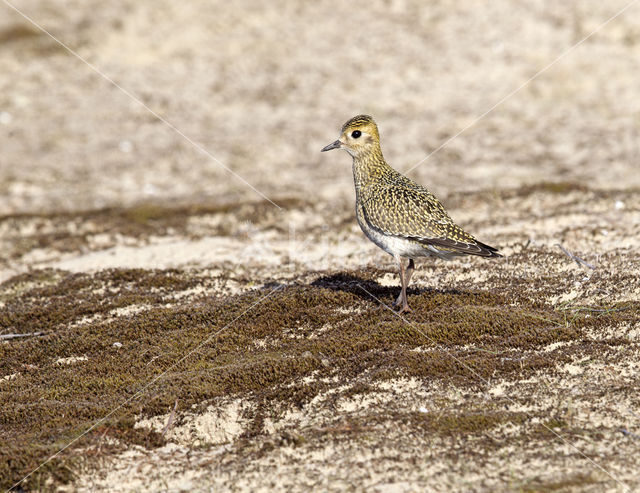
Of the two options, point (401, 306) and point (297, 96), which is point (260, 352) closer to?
point (401, 306)

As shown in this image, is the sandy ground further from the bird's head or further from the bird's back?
the bird's head

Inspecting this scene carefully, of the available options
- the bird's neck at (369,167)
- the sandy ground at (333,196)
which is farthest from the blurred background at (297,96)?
the bird's neck at (369,167)

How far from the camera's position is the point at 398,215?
10.3m

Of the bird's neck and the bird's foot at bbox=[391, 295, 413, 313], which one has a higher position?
the bird's neck

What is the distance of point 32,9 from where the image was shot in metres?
32.7

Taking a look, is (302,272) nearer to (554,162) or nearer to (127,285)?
(127,285)

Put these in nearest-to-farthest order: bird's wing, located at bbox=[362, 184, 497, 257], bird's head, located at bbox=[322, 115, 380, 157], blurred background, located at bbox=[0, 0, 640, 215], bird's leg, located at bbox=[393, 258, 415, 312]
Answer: bird's wing, located at bbox=[362, 184, 497, 257] → bird's leg, located at bbox=[393, 258, 415, 312] → bird's head, located at bbox=[322, 115, 380, 157] → blurred background, located at bbox=[0, 0, 640, 215]

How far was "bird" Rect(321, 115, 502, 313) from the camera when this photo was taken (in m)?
10.1

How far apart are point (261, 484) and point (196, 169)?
53.9ft

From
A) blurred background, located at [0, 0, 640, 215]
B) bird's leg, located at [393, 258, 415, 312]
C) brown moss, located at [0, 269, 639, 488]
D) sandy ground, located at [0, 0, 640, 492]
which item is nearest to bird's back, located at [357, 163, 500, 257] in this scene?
bird's leg, located at [393, 258, 415, 312]

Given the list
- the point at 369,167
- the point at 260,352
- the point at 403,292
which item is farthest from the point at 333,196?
the point at 260,352

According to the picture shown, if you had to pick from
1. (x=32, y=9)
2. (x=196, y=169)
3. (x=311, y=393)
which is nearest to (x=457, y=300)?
(x=311, y=393)

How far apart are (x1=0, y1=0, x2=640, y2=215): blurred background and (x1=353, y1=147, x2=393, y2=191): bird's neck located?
8.45 meters

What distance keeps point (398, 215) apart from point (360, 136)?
1626 millimetres
